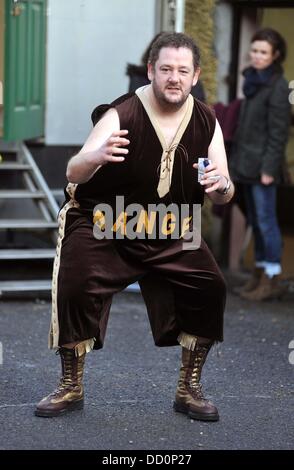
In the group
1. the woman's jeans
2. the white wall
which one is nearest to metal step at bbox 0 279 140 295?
the white wall

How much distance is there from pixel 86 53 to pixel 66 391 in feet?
12.7

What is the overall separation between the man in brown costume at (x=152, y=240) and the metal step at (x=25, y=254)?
250cm

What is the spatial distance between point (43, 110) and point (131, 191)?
359cm

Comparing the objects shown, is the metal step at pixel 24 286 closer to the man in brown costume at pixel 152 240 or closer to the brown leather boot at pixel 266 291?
the brown leather boot at pixel 266 291

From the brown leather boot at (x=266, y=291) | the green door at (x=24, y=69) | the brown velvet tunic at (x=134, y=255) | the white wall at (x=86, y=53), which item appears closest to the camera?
the brown velvet tunic at (x=134, y=255)

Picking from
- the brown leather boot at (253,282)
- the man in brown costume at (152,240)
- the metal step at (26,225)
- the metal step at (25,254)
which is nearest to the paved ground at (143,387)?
the man in brown costume at (152,240)

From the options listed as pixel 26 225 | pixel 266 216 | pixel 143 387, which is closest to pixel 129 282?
pixel 143 387

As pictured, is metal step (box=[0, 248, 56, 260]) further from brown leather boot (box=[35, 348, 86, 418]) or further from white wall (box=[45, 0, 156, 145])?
brown leather boot (box=[35, 348, 86, 418])

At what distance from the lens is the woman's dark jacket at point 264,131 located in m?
7.39

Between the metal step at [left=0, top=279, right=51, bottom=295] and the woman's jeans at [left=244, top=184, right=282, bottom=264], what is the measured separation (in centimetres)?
162

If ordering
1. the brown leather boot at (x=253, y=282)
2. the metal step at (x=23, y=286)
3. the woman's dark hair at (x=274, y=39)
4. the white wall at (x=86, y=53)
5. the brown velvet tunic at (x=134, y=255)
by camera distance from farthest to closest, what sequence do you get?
the white wall at (x=86, y=53)
the brown leather boot at (x=253, y=282)
the woman's dark hair at (x=274, y=39)
the metal step at (x=23, y=286)
the brown velvet tunic at (x=134, y=255)

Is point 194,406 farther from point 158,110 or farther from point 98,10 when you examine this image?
point 98,10

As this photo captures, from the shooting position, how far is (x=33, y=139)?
8289mm

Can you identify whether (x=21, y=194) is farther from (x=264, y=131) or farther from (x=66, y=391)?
(x=66, y=391)
